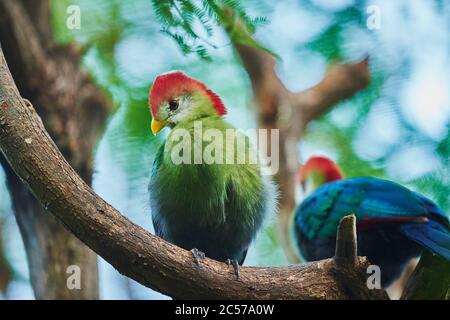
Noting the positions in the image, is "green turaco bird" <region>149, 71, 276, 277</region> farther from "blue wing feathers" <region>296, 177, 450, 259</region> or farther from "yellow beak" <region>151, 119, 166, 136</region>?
"blue wing feathers" <region>296, 177, 450, 259</region>

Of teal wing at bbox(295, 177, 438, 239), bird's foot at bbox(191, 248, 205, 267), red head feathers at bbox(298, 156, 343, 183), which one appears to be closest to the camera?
bird's foot at bbox(191, 248, 205, 267)

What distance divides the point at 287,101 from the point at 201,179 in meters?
1.52

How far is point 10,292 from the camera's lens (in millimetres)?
3322

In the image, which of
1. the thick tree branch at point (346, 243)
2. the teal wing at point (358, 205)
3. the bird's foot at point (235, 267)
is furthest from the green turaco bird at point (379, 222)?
the bird's foot at point (235, 267)

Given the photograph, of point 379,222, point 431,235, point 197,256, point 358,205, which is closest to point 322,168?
point 358,205

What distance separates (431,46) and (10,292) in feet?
8.20

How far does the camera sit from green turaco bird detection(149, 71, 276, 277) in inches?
100

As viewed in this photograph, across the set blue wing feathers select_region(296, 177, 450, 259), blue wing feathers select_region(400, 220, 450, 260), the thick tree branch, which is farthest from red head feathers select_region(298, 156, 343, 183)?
the thick tree branch

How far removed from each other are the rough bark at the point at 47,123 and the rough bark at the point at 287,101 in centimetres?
→ 104

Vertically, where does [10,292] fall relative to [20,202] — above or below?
below

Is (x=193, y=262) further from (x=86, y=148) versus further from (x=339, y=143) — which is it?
(x=339, y=143)

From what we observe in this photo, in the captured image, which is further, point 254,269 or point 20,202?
point 20,202

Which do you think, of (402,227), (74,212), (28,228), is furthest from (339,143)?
Result: (74,212)

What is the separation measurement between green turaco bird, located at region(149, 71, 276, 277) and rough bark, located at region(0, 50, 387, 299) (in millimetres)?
278
